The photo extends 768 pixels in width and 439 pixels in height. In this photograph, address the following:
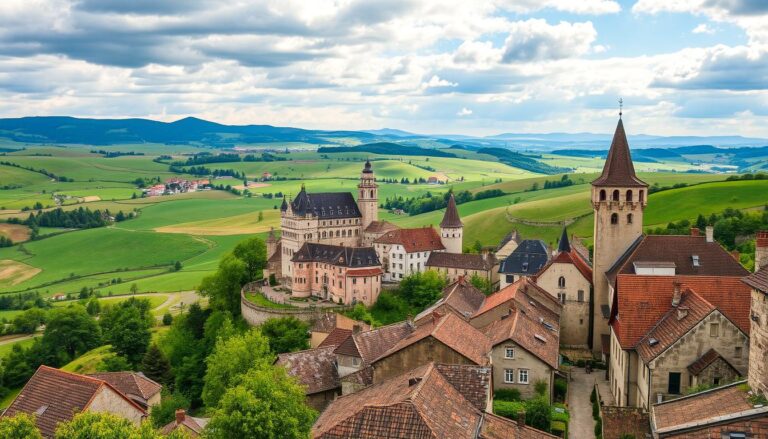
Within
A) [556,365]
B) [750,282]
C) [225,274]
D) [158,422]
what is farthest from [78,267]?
[750,282]

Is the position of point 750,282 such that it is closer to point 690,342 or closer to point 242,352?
point 690,342

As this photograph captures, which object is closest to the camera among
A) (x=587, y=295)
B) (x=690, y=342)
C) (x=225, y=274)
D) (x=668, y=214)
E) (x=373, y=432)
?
(x=373, y=432)

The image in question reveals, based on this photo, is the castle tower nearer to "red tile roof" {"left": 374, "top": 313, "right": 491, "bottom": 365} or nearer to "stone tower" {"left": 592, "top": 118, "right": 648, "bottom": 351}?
"stone tower" {"left": 592, "top": 118, "right": 648, "bottom": 351}

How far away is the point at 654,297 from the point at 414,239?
67257 millimetres

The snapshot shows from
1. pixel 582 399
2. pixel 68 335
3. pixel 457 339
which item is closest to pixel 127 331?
pixel 68 335

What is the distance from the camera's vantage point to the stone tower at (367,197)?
130m

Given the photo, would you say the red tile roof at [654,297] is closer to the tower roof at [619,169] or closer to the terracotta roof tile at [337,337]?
the tower roof at [619,169]

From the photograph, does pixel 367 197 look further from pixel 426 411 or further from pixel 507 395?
pixel 426 411

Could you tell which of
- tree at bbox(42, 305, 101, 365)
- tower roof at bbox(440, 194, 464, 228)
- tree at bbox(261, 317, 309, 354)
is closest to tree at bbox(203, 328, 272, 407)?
tree at bbox(261, 317, 309, 354)

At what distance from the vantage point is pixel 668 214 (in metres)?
147

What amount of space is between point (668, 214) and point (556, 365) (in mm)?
106334

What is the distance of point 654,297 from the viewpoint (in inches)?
2051

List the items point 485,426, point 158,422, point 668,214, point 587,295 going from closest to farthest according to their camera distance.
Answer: point 485,426 < point 158,422 < point 587,295 < point 668,214

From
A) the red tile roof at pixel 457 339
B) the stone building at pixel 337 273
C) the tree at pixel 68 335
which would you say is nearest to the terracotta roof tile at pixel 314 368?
the red tile roof at pixel 457 339
